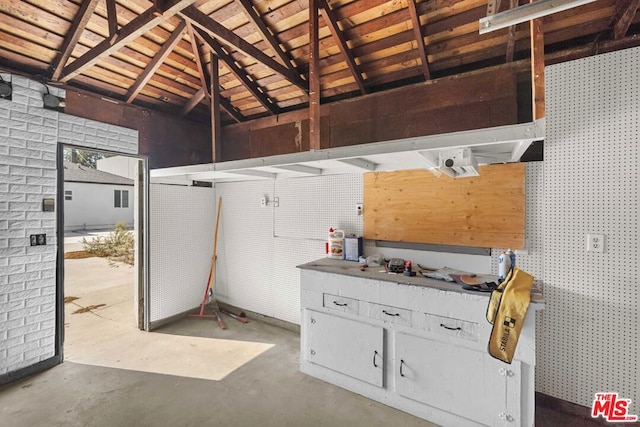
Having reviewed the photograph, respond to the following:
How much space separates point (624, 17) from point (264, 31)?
260cm

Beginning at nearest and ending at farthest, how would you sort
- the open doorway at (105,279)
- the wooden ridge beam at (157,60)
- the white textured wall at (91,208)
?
the wooden ridge beam at (157,60) → the open doorway at (105,279) → the white textured wall at (91,208)

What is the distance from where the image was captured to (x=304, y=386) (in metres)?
2.42

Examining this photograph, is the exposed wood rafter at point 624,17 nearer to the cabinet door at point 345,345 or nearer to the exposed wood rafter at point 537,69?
the exposed wood rafter at point 537,69

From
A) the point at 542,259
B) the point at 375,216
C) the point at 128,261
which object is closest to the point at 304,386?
the point at 375,216

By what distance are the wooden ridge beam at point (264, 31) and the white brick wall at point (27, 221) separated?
2.01 meters

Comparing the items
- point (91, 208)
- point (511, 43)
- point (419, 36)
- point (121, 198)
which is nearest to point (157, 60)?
point (419, 36)

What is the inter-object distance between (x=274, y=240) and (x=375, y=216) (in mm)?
1447

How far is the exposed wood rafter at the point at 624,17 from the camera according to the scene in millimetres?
1767

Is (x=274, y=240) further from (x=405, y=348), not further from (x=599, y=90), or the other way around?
(x=599, y=90)

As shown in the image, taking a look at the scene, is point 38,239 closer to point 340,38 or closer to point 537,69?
point 340,38

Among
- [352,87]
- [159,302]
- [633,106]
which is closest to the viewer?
[633,106]

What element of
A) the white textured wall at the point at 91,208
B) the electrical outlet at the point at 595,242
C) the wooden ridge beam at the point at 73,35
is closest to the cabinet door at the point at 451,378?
the electrical outlet at the point at 595,242

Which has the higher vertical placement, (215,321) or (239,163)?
(239,163)

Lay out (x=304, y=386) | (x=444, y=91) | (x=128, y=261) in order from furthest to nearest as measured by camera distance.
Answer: (x=128, y=261) → (x=444, y=91) → (x=304, y=386)
